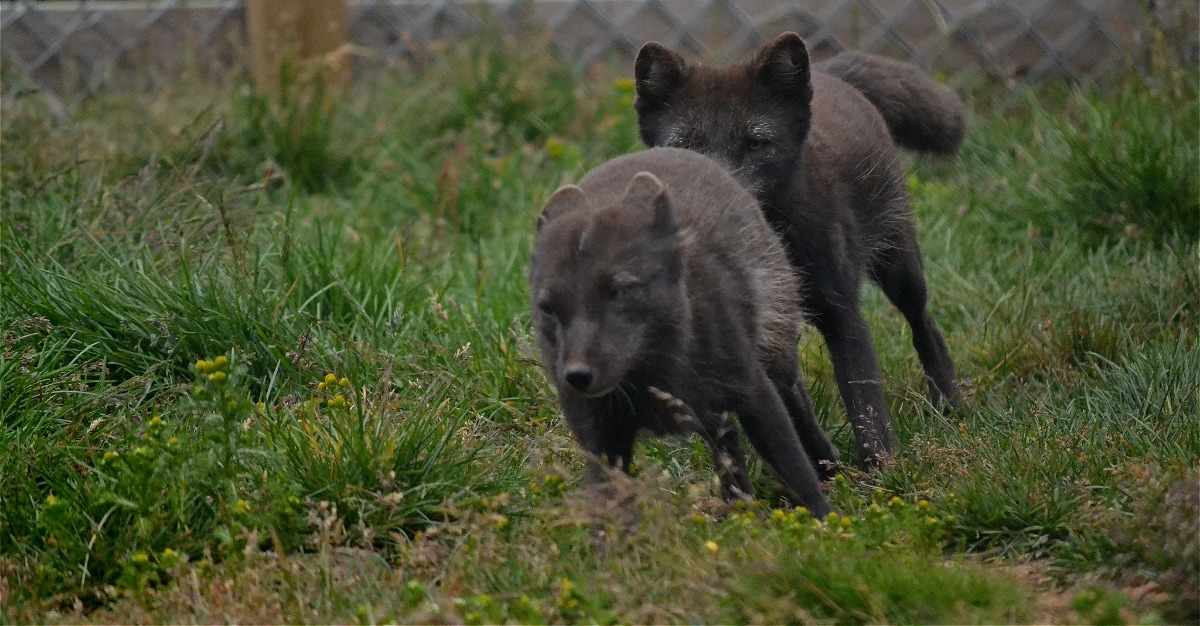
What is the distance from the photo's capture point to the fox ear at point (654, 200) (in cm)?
345

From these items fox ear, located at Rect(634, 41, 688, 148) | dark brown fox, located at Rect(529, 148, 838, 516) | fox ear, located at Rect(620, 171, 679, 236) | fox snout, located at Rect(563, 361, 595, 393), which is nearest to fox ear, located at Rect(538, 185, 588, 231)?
dark brown fox, located at Rect(529, 148, 838, 516)

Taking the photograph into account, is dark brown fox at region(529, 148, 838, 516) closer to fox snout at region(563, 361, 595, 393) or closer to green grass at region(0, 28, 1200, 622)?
fox snout at region(563, 361, 595, 393)

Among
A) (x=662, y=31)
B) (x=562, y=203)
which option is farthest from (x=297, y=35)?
(x=562, y=203)

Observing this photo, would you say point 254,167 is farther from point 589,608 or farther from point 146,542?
point 589,608

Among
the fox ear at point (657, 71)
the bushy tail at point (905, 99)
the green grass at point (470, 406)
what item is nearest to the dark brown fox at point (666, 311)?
the green grass at point (470, 406)

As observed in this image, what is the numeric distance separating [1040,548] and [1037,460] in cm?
30

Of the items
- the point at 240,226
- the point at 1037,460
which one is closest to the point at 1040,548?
the point at 1037,460

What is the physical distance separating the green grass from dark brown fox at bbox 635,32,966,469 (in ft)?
1.01

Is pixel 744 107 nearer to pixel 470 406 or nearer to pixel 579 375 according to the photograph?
pixel 470 406

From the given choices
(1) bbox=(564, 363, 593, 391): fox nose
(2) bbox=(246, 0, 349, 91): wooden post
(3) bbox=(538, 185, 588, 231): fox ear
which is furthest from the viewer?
(2) bbox=(246, 0, 349, 91): wooden post

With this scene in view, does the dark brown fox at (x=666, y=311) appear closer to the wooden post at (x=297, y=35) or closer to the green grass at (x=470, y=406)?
the green grass at (x=470, y=406)

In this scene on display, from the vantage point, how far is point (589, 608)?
10.2 feet

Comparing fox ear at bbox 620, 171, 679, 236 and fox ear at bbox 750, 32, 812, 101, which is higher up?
fox ear at bbox 750, 32, 812, 101

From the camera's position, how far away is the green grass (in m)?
3.24
